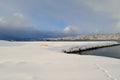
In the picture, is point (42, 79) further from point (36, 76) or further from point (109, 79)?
point (109, 79)

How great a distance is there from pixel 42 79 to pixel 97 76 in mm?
2807

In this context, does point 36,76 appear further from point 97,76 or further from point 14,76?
point 97,76

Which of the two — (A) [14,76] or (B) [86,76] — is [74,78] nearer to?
(B) [86,76]

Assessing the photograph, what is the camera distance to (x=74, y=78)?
830 cm

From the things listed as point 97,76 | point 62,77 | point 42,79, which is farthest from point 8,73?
point 97,76

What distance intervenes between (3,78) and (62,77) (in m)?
2.76

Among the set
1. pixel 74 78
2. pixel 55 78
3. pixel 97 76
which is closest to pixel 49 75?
pixel 55 78

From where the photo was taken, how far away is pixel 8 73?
8875 millimetres

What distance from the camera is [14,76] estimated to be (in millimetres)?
8328

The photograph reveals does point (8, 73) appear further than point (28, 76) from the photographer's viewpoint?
Yes

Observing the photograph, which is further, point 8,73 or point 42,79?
point 8,73

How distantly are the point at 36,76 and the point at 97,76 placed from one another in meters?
3.05

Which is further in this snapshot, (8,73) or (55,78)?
(8,73)

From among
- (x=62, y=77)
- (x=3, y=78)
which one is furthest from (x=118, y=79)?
(x=3, y=78)
